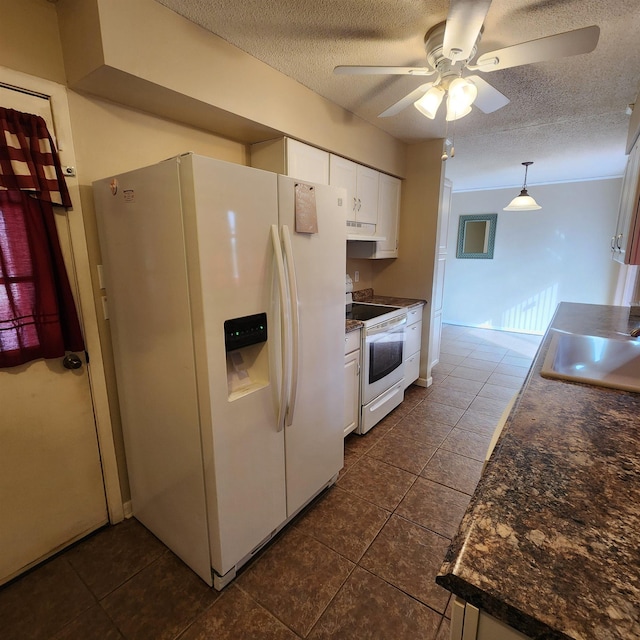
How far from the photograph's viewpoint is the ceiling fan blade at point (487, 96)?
1.57 meters

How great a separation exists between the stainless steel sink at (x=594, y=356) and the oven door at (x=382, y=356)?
113cm

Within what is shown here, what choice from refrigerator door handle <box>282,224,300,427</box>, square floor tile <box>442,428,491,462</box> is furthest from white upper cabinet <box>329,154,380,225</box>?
square floor tile <box>442,428,491,462</box>

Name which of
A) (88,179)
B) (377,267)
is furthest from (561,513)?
(377,267)

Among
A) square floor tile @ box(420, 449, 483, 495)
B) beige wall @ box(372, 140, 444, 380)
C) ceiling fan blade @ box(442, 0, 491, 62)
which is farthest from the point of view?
beige wall @ box(372, 140, 444, 380)

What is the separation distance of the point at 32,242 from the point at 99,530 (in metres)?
1.50

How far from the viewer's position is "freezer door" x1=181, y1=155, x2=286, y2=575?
1.25 m

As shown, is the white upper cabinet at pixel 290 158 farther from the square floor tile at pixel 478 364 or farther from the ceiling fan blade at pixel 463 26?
the square floor tile at pixel 478 364

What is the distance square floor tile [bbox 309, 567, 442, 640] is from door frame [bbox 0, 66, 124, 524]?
1.25 metres

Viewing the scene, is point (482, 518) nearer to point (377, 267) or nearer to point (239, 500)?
point (239, 500)

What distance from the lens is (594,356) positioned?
1.82 metres

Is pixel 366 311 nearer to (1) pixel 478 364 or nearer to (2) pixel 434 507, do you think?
(2) pixel 434 507

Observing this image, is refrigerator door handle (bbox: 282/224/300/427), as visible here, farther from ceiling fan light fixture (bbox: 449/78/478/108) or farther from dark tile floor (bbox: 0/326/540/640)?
ceiling fan light fixture (bbox: 449/78/478/108)

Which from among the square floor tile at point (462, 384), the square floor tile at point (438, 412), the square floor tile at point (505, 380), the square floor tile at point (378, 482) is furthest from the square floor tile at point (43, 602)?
the square floor tile at point (505, 380)

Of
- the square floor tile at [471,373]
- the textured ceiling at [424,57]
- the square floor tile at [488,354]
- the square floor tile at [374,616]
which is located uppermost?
the textured ceiling at [424,57]
